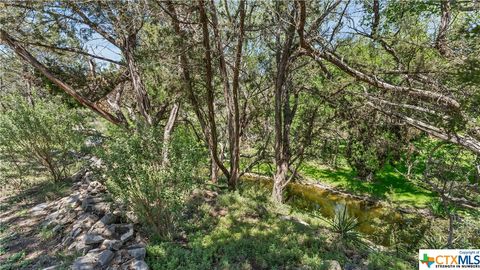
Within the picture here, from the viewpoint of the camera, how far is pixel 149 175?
3.05m

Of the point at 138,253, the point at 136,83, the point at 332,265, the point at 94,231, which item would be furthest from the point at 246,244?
the point at 136,83

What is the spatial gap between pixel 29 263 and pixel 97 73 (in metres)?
4.13

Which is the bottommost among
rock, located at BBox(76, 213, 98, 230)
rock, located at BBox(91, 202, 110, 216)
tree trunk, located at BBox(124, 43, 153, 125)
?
rock, located at BBox(76, 213, 98, 230)

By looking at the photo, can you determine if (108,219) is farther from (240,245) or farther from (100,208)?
(240,245)

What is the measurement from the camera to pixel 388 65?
5.22 m

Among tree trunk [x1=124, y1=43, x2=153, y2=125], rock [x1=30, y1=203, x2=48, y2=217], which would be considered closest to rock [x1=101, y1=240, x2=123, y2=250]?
tree trunk [x1=124, y1=43, x2=153, y2=125]

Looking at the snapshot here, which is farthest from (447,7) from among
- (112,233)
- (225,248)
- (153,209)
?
(112,233)

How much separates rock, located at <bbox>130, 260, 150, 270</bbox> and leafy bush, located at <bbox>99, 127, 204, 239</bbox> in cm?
59

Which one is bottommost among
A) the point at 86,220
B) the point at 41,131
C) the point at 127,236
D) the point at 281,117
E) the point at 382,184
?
the point at 382,184

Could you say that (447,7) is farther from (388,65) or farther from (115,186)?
(115,186)

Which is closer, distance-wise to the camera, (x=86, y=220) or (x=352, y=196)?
(x=86, y=220)

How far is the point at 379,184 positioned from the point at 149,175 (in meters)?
8.64

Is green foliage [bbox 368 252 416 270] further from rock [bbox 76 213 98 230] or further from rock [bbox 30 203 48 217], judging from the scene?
rock [bbox 30 203 48 217]

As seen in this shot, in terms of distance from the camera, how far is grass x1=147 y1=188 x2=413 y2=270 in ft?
10.1
